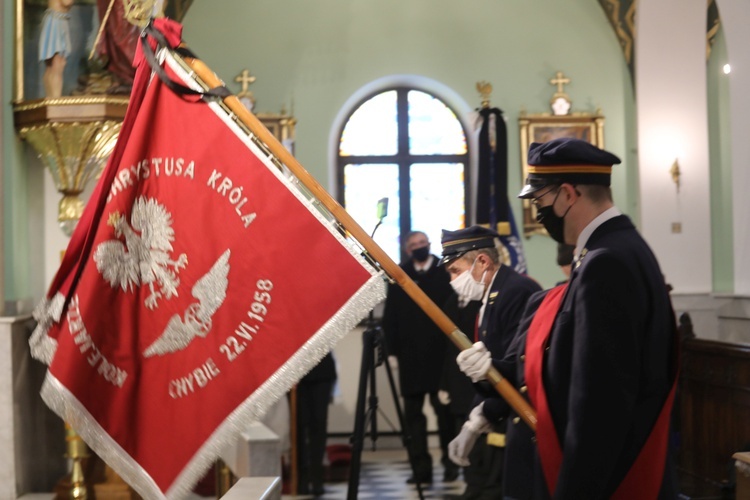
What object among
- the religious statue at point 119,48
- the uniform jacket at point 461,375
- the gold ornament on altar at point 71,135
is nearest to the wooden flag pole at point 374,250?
the gold ornament on altar at point 71,135

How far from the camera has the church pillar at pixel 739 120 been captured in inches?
344

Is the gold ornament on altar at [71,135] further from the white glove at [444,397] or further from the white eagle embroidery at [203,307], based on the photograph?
the white eagle embroidery at [203,307]

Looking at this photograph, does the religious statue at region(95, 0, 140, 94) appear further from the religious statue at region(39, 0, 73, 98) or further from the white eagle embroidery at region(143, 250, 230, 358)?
the white eagle embroidery at region(143, 250, 230, 358)

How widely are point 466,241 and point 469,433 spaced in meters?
1.72

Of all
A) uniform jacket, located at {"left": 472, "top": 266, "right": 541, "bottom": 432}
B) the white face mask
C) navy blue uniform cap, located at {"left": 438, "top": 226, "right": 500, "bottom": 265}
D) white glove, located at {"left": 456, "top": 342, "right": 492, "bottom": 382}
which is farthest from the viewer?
the white face mask

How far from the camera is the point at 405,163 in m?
11.4

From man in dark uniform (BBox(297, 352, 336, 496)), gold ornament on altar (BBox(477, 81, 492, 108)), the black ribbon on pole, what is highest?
gold ornament on altar (BBox(477, 81, 492, 108))

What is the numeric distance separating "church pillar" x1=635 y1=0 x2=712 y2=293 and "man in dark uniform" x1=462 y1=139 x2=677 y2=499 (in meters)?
7.83

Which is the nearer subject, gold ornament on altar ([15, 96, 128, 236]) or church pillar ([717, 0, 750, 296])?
gold ornament on altar ([15, 96, 128, 236])

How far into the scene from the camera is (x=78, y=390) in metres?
3.29

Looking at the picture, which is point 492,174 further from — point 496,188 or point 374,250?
point 374,250

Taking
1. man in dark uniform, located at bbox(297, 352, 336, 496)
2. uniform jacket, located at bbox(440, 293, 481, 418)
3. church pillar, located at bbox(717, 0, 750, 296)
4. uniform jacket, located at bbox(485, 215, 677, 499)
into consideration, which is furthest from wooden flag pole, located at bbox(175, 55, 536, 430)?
church pillar, located at bbox(717, 0, 750, 296)

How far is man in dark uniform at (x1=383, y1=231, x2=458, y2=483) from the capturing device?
26.6ft

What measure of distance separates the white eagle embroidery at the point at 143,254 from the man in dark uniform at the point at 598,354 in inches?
45.9
